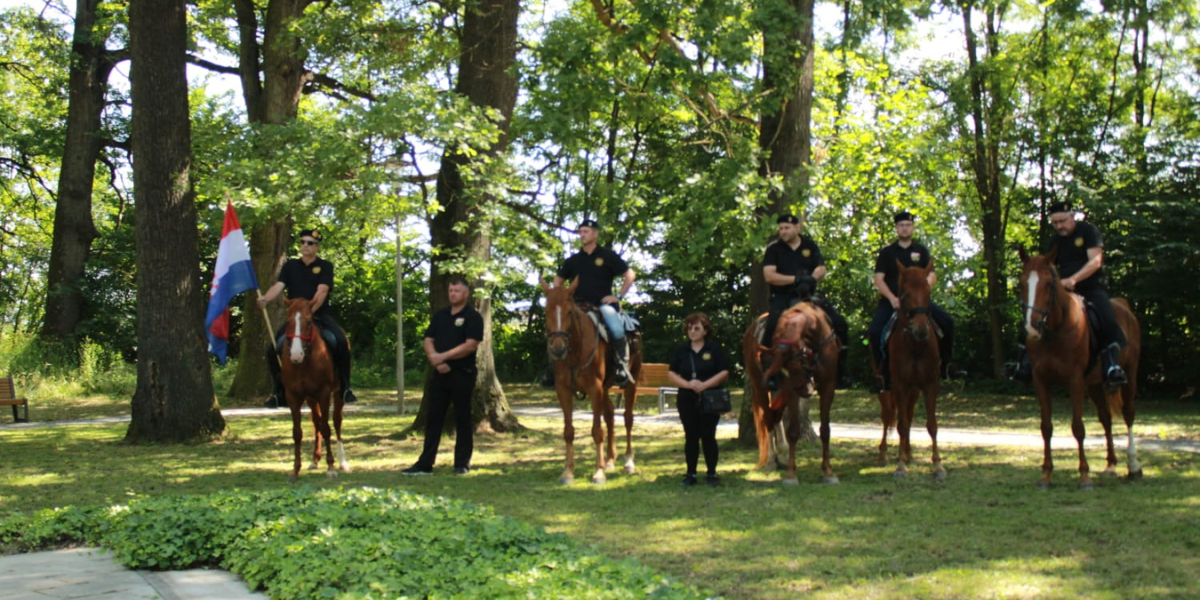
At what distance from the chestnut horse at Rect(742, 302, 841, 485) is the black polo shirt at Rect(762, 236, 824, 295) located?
522 mm

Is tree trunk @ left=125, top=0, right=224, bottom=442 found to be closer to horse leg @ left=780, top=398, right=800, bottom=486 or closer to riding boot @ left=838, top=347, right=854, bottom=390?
horse leg @ left=780, top=398, right=800, bottom=486

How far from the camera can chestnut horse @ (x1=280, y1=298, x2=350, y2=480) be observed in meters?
12.2

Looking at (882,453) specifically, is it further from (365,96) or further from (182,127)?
(365,96)

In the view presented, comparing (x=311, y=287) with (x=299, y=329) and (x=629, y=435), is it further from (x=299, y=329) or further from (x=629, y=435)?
(x=629, y=435)

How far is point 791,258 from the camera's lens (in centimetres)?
1214

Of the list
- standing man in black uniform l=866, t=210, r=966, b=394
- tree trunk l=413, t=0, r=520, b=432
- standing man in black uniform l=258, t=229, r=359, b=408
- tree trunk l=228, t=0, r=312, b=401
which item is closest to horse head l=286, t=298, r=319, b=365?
standing man in black uniform l=258, t=229, r=359, b=408

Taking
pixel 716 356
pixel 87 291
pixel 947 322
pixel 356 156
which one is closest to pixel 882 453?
pixel 947 322

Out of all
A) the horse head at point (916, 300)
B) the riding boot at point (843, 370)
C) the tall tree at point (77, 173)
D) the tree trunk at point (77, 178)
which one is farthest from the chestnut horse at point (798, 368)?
the tree trunk at point (77, 178)

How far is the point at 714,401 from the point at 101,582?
244 inches

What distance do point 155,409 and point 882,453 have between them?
10458 mm

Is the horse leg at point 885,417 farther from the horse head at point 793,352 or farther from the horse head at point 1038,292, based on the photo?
the horse head at point 1038,292

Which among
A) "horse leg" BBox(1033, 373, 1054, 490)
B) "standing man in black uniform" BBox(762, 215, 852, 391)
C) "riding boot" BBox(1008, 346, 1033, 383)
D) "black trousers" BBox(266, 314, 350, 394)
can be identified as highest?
"standing man in black uniform" BBox(762, 215, 852, 391)

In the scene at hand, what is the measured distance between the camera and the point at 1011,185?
2945 centimetres

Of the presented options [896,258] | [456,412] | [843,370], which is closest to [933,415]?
[843,370]
